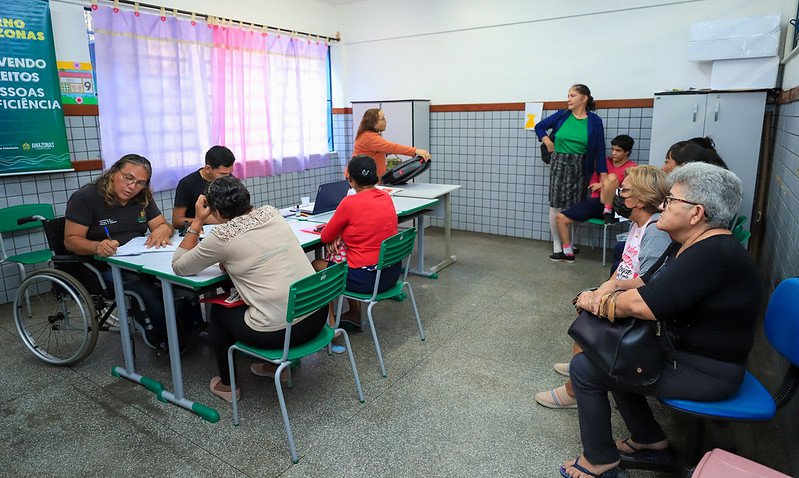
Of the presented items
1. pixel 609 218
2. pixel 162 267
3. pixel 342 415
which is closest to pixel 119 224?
pixel 162 267

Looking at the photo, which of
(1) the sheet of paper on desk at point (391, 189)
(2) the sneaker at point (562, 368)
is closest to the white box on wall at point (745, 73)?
(1) the sheet of paper on desk at point (391, 189)

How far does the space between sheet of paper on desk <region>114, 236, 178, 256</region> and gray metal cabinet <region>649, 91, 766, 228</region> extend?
3.84 m

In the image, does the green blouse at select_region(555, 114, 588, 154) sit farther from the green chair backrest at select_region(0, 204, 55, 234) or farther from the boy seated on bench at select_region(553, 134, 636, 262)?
the green chair backrest at select_region(0, 204, 55, 234)

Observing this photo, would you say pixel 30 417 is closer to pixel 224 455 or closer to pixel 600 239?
pixel 224 455

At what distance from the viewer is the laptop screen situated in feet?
12.0

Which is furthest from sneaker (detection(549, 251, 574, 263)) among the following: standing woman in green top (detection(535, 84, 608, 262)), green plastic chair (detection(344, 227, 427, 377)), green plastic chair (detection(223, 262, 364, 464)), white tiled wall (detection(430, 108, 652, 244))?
green plastic chair (detection(223, 262, 364, 464))

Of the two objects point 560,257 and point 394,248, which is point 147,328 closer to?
point 394,248

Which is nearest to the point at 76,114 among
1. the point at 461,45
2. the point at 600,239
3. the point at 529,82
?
the point at 461,45

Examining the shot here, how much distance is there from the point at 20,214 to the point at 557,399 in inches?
156

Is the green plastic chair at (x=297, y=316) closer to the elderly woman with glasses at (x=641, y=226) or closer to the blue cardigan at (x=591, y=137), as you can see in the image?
the elderly woman with glasses at (x=641, y=226)

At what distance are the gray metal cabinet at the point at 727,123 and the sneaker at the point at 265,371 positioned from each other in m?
3.58

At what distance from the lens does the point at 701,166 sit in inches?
70.8

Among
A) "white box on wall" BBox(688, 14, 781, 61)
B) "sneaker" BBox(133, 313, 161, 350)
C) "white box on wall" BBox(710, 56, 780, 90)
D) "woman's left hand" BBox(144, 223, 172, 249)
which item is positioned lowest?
"sneaker" BBox(133, 313, 161, 350)

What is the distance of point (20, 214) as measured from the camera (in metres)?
3.86
